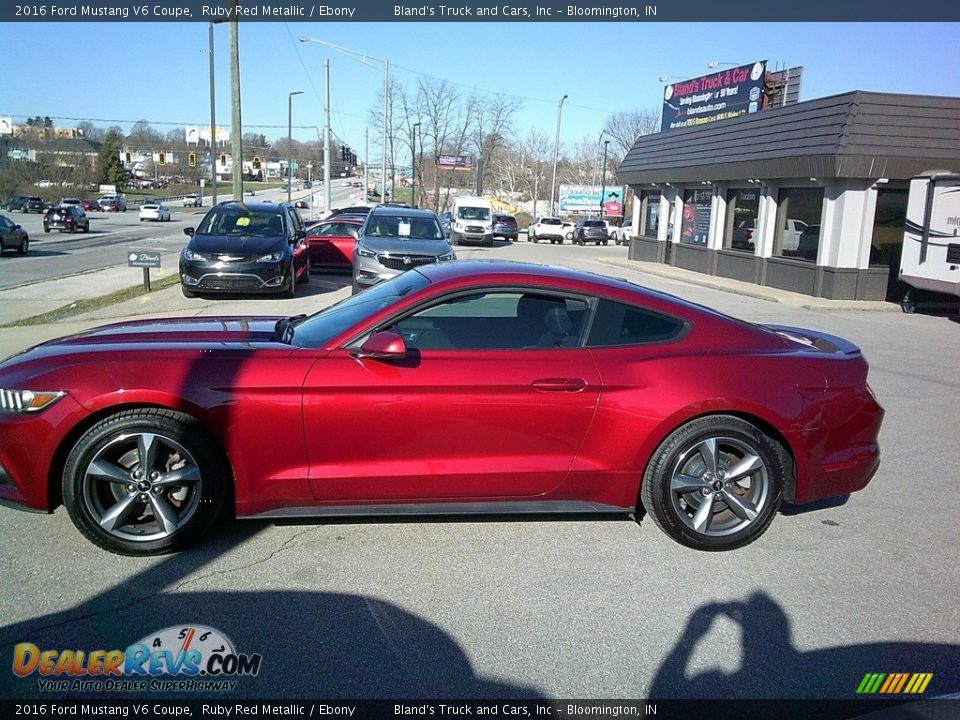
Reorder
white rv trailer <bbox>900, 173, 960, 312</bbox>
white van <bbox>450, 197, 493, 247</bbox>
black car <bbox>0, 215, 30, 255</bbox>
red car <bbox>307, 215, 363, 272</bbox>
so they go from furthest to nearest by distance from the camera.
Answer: white van <bbox>450, 197, 493, 247</bbox> → black car <bbox>0, 215, 30, 255</bbox> → red car <bbox>307, 215, 363, 272</bbox> → white rv trailer <bbox>900, 173, 960, 312</bbox>

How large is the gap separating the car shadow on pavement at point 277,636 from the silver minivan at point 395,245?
31.9 feet

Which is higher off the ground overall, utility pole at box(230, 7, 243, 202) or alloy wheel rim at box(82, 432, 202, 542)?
utility pole at box(230, 7, 243, 202)

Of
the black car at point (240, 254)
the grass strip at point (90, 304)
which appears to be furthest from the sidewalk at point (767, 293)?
the grass strip at point (90, 304)

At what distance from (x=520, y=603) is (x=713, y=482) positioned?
1.31 meters

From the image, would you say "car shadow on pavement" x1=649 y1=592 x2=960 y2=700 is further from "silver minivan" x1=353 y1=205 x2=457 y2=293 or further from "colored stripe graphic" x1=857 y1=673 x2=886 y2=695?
"silver minivan" x1=353 y1=205 x2=457 y2=293

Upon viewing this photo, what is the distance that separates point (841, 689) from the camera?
315 cm

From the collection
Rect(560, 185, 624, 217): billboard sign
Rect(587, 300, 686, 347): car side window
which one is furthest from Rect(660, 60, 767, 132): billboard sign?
Answer: Rect(560, 185, 624, 217): billboard sign

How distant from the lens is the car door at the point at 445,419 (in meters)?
4.01

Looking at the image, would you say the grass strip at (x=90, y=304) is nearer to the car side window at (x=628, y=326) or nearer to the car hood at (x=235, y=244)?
the car hood at (x=235, y=244)

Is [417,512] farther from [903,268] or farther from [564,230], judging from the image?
[564,230]

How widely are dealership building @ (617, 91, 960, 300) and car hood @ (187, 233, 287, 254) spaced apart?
12515 mm

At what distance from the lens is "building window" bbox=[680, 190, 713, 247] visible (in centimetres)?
2573

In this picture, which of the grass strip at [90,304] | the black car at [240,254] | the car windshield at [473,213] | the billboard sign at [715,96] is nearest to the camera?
the grass strip at [90,304]

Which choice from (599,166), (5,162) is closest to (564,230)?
(599,166)
